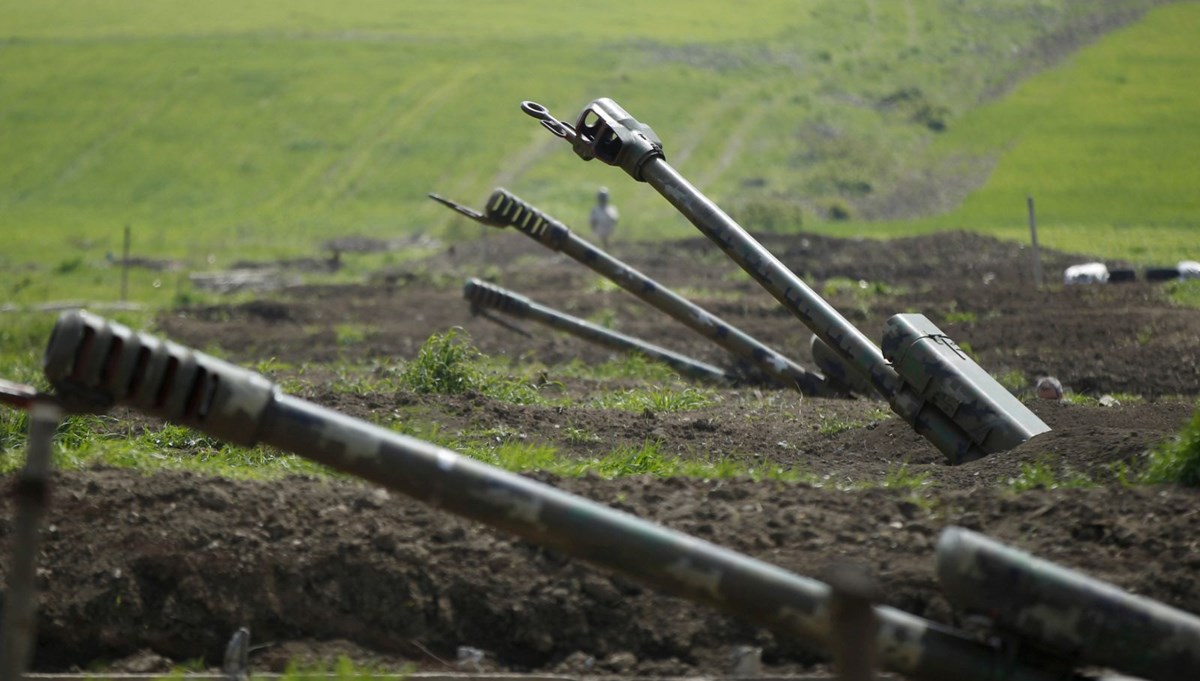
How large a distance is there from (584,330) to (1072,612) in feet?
33.9

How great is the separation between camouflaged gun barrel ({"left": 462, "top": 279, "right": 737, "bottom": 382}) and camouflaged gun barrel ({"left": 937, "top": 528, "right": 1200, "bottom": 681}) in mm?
10090

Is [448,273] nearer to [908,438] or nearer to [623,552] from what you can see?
[908,438]

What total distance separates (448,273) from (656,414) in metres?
22.4

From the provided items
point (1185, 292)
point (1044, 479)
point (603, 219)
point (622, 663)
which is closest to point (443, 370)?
point (1044, 479)

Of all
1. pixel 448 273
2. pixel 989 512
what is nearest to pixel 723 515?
pixel 989 512

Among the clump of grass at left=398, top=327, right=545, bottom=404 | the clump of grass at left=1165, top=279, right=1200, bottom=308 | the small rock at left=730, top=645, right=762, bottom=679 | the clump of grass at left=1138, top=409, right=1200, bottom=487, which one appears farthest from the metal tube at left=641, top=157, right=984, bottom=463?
the clump of grass at left=1165, top=279, right=1200, bottom=308

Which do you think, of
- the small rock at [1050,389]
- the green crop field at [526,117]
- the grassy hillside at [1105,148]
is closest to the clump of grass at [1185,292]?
the grassy hillside at [1105,148]

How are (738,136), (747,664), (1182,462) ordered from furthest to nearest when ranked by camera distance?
(738,136) < (1182,462) < (747,664)

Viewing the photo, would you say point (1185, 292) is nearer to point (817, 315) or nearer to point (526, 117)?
point (817, 315)

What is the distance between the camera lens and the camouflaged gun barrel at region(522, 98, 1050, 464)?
9.96 metres

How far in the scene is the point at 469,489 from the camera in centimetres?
558

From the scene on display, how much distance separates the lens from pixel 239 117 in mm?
59250

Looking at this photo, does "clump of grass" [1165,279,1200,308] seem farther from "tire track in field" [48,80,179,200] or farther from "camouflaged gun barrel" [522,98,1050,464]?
"tire track in field" [48,80,179,200]

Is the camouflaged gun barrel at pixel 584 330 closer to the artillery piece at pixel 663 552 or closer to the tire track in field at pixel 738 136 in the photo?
the artillery piece at pixel 663 552
